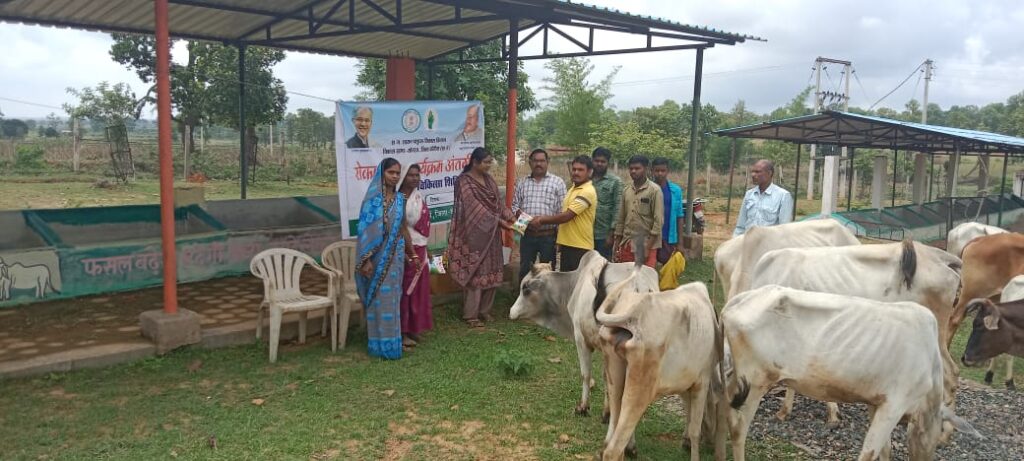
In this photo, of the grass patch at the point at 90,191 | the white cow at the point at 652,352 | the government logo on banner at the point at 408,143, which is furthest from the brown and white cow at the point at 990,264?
the grass patch at the point at 90,191

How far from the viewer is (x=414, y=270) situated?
6035 millimetres

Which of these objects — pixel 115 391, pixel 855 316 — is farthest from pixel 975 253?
pixel 115 391

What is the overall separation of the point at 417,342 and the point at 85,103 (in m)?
24.4

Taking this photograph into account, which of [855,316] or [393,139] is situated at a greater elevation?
[393,139]

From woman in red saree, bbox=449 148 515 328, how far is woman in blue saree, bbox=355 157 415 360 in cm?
105

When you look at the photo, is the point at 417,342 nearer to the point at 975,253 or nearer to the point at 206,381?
the point at 206,381

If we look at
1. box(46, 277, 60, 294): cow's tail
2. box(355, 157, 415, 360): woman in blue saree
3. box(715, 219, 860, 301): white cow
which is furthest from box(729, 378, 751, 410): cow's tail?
box(46, 277, 60, 294): cow's tail

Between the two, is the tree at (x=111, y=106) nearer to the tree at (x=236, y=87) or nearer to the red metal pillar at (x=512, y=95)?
the tree at (x=236, y=87)

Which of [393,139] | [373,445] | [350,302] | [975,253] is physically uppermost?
[393,139]

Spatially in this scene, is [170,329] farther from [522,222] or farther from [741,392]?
[741,392]

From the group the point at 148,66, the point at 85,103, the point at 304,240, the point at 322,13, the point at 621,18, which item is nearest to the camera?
the point at 621,18

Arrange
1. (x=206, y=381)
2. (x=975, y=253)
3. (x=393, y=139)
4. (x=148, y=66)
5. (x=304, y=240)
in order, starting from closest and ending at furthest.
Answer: (x=206, y=381)
(x=975, y=253)
(x=393, y=139)
(x=304, y=240)
(x=148, y=66)

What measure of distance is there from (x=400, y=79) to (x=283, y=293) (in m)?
5.65

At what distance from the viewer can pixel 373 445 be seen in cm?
408
